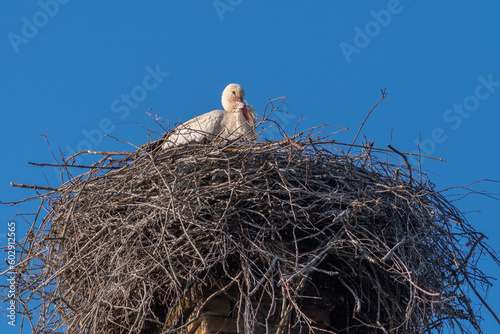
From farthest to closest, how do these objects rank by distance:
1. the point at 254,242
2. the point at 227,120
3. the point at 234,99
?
the point at 234,99, the point at 227,120, the point at 254,242

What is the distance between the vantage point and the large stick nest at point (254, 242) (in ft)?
14.0

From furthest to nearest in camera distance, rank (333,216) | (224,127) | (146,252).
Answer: (224,127)
(333,216)
(146,252)

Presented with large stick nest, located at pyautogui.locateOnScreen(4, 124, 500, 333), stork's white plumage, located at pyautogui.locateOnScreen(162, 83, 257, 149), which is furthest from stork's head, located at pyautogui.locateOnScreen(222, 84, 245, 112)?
large stick nest, located at pyautogui.locateOnScreen(4, 124, 500, 333)

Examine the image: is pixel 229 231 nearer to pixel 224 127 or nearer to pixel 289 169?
pixel 289 169

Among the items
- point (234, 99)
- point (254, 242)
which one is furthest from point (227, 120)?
point (254, 242)

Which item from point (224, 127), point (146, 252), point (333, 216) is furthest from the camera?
point (224, 127)

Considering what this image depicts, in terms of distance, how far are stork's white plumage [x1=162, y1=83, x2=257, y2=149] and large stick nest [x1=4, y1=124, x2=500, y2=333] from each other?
3.59 feet

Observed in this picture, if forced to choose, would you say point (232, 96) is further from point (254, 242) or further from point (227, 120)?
point (254, 242)

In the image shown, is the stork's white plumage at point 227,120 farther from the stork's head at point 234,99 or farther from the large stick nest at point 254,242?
the large stick nest at point 254,242

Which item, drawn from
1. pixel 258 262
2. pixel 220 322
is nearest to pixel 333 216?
pixel 258 262

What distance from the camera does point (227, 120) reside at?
6328mm

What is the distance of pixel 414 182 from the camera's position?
4.86 metres

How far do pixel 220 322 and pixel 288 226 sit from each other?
0.70m

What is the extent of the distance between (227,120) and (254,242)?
216 cm
